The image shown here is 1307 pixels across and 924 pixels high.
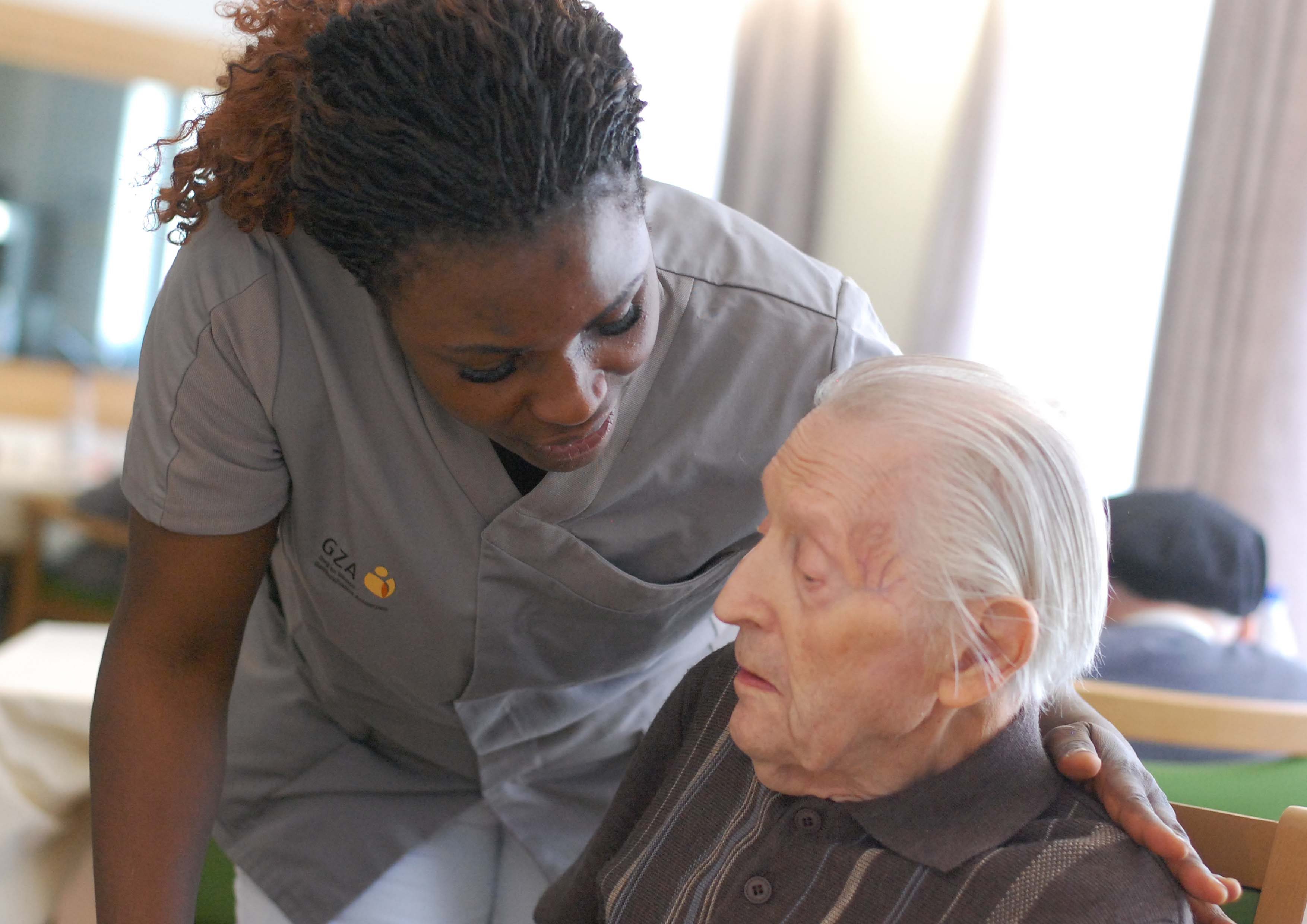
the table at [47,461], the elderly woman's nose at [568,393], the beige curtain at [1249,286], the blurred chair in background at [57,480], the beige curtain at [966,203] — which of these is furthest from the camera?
the table at [47,461]

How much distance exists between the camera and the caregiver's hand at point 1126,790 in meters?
0.88

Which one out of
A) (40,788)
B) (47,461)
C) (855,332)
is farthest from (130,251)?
(855,332)

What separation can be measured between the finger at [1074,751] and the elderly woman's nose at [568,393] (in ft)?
1.52

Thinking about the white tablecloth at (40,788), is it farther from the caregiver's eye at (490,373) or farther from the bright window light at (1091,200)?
the bright window light at (1091,200)

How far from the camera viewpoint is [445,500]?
120 centimetres

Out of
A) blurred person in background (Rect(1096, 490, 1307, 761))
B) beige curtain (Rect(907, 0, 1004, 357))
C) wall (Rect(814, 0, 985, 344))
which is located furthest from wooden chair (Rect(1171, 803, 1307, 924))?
wall (Rect(814, 0, 985, 344))

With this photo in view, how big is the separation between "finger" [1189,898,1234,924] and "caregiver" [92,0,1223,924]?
0.16ft

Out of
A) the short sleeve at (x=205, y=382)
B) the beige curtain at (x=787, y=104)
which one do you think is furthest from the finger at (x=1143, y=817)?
the beige curtain at (x=787, y=104)

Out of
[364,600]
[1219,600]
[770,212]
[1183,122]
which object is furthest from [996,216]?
[364,600]

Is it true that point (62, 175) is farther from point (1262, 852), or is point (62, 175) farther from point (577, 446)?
point (1262, 852)

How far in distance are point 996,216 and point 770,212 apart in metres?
0.96

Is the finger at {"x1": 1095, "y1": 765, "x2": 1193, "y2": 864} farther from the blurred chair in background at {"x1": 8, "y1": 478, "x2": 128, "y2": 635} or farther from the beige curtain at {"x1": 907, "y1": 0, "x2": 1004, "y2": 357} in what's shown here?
the blurred chair in background at {"x1": 8, "y1": 478, "x2": 128, "y2": 635}

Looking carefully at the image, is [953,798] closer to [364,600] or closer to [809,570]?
[809,570]

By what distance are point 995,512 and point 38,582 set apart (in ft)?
12.8
